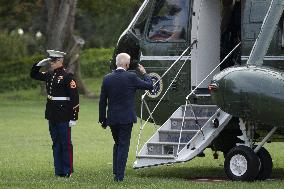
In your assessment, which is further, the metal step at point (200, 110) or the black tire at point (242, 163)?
the metal step at point (200, 110)

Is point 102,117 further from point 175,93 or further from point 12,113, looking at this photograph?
point 12,113

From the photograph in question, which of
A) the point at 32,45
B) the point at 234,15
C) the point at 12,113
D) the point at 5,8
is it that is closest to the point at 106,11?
the point at 5,8

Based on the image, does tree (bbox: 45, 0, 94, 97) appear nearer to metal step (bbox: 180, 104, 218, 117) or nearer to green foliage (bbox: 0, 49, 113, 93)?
green foliage (bbox: 0, 49, 113, 93)

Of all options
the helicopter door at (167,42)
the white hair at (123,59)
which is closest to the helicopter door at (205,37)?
the helicopter door at (167,42)

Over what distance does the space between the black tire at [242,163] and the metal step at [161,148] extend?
3.28 ft

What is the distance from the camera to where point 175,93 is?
17797 millimetres

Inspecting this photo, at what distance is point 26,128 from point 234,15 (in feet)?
45.9

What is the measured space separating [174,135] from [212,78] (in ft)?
3.56

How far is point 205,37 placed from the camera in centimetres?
1762

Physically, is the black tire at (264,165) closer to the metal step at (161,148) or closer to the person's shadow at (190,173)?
the person's shadow at (190,173)

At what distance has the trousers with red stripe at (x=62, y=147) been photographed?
1641 centimetres

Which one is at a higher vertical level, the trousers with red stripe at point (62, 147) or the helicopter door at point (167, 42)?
the helicopter door at point (167, 42)

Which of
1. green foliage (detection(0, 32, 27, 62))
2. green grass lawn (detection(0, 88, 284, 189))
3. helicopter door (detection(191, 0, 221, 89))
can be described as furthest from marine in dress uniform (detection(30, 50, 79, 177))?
green foliage (detection(0, 32, 27, 62))

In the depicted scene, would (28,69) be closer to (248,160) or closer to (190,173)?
(190,173)
